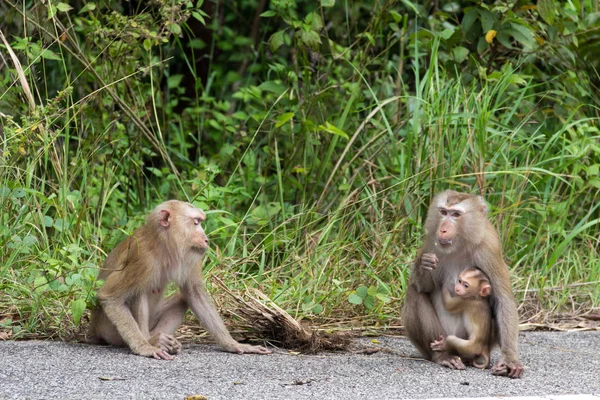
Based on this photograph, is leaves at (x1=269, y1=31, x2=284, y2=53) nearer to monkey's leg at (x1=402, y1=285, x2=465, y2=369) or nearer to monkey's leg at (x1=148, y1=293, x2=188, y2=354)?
monkey's leg at (x1=148, y1=293, x2=188, y2=354)

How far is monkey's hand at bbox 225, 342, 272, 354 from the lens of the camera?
5.68 metres

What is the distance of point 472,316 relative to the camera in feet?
18.2

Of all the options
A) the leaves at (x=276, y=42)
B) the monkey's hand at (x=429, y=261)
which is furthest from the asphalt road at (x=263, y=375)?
the leaves at (x=276, y=42)

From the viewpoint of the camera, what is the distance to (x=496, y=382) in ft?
16.6

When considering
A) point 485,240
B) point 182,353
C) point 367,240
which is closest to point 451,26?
point 367,240

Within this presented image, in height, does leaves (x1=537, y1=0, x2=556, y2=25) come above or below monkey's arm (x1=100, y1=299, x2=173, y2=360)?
above

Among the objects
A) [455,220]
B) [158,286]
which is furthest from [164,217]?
[455,220]

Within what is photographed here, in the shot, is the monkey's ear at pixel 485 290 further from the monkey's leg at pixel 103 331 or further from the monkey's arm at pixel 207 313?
the monkey's leg at pixel 103 331

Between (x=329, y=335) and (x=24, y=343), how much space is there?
1700 millimetres

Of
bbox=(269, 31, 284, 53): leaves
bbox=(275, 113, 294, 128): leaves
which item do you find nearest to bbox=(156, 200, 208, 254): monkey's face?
bbox=(275, 113, 294, 128): leaves

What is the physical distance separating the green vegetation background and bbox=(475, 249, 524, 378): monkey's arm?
41.1 inches

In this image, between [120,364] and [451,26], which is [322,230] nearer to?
[120,364]

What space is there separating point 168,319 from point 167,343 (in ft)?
1.00

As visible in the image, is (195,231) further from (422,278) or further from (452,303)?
(452,303)
